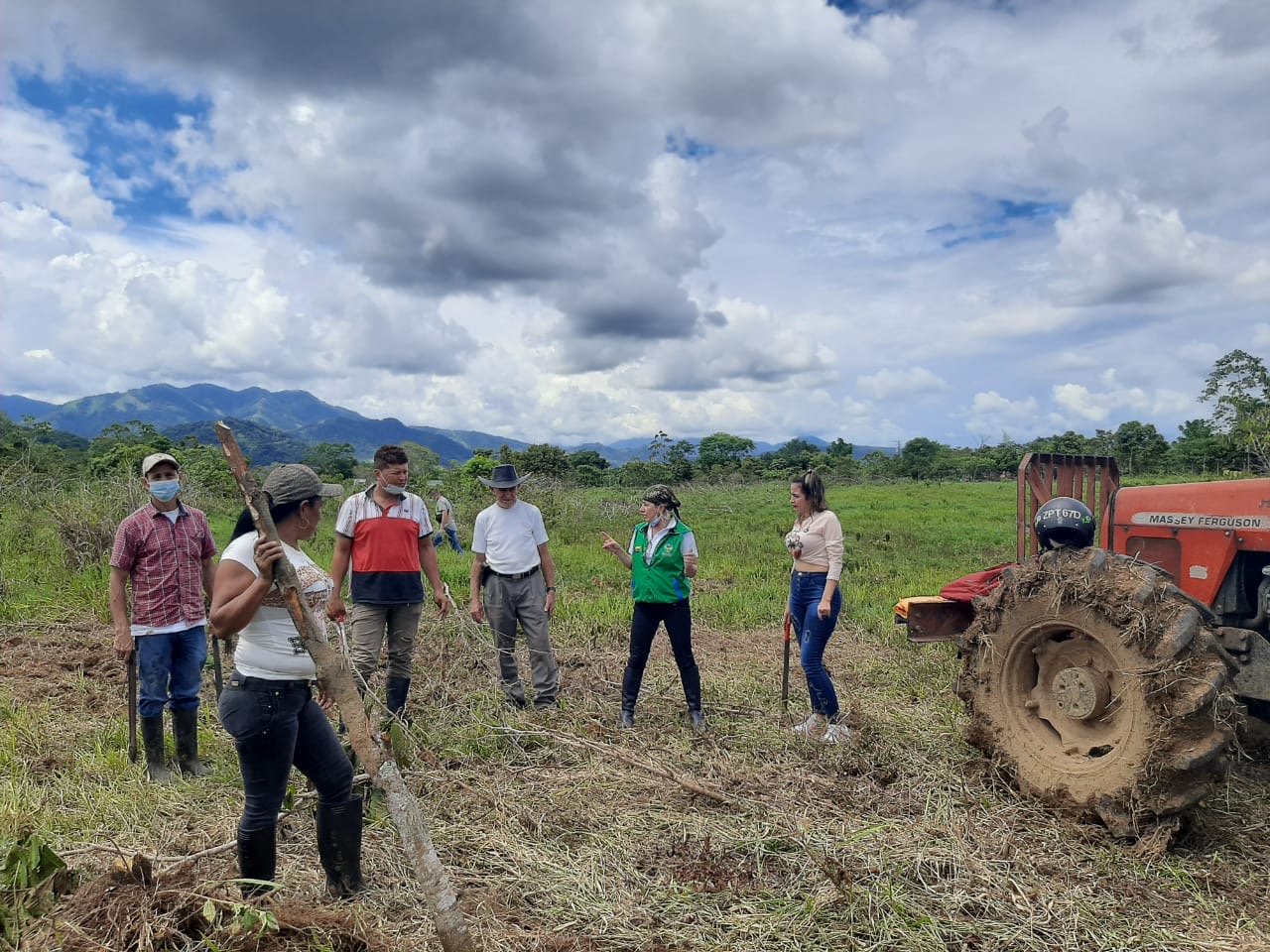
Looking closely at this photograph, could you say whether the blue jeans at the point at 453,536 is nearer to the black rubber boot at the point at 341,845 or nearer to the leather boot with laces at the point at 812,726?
the leather boot with laces at the point at 812,726

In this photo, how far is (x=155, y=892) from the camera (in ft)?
8.45

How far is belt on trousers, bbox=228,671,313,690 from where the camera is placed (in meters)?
2.78

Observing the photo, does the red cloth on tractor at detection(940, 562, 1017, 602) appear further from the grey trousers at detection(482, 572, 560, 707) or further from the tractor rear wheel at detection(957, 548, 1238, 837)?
the grey trousers at detection(482, 572, 560, 707)

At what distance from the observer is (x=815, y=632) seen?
491 cm

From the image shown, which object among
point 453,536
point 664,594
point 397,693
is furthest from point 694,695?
point 453,536

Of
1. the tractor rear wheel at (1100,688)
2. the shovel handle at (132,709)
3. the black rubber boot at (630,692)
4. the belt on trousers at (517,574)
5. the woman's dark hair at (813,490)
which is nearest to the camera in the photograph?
the tractor rear wheel at (1100,688)

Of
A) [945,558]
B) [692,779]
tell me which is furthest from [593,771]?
[945,558]

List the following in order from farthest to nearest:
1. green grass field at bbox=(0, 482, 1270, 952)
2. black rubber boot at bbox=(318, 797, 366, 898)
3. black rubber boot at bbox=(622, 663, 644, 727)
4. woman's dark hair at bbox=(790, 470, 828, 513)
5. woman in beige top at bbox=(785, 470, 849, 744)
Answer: black rubber boot at bbox=(622, 663, 644, 727) → woman's dark hair at bbox=(790, 470, 828, 513) → woman in beige top at bbox=(785, 470, 849, 744) → black rubber boot at bbox=(318, 797, 366, 898) → green grass field at bbox=(0, 482, 1270, 952)

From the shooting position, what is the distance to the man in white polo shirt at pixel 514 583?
5.52 m

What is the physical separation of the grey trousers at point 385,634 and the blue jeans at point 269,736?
74.9 inches

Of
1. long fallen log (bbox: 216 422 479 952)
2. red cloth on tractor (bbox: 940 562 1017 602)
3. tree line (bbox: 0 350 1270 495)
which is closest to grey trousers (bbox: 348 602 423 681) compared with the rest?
long fallen log (bbox: 216 422 479 952)

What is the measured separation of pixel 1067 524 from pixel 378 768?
352 centimetres

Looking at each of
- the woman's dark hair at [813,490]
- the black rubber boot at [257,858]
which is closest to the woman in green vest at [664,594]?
the woman's dark hair at [813,490]

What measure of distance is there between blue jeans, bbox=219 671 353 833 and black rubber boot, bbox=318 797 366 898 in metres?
0.20
